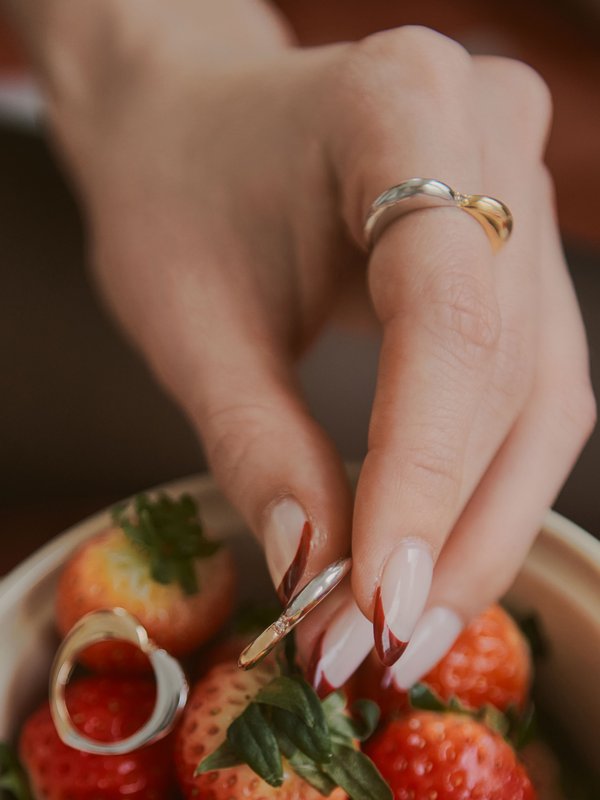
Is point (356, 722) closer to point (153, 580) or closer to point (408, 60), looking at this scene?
point (153, 580)

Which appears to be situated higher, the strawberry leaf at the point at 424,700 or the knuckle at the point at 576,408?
the knuckle at the point at 576,408

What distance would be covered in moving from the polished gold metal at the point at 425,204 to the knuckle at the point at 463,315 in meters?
0.04

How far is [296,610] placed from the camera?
1.12 feet

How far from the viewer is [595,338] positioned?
71 centimetres

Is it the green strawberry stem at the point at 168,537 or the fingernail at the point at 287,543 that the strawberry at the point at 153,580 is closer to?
the green strawberry stem at the point at 168,537

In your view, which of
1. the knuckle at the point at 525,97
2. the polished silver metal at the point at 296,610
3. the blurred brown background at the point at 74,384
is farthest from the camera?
the blurred brown background at the point at 74,384

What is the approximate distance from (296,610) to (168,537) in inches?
6.5

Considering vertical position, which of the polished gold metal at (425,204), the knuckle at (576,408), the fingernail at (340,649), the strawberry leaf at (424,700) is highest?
the polished gold metal at (425,204)

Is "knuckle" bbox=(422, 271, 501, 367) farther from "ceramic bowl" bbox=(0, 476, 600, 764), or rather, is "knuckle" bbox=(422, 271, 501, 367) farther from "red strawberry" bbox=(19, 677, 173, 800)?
"red strawberry" bbox=(19, 677, 173, 800)

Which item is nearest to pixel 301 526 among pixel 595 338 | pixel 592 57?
pixel 595 338

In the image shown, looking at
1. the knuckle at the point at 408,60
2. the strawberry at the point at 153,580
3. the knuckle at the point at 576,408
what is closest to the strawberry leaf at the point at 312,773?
the strawberry at the point at 153,580

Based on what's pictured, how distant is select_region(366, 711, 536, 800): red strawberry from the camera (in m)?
0.40

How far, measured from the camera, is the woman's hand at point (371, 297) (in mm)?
375

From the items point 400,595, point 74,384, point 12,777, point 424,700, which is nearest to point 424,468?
point 400,595
